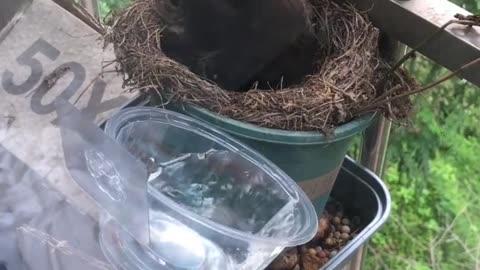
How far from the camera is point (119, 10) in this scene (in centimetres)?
114

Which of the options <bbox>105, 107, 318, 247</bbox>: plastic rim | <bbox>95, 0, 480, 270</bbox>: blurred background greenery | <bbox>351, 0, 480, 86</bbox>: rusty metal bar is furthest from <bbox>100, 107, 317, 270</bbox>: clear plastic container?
<bbox>95, 0, 480, 270</bbox>: blurred background greenery

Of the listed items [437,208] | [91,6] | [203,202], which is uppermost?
[91,6]

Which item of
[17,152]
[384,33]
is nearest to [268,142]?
[384,33]

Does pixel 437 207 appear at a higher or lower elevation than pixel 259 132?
lower

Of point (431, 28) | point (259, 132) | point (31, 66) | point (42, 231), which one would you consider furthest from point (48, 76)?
point (431, 28)

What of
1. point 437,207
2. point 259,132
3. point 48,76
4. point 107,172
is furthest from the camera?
point 437,207

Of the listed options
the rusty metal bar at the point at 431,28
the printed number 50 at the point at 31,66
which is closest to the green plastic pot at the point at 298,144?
the rusty metal bar at the point at 431,28

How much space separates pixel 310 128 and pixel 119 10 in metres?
0.36

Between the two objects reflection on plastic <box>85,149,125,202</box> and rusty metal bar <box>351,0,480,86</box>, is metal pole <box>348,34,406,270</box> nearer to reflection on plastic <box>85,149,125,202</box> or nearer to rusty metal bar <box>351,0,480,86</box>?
rusty metal bar <box>351,0,480,86</box>

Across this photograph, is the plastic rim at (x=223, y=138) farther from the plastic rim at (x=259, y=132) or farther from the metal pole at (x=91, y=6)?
the metal pole at (x=91, y=6)

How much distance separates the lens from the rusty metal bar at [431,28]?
99cm

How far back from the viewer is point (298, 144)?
3.23 ft

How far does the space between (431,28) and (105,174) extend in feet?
1.58

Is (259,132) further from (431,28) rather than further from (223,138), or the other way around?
(431,28)
